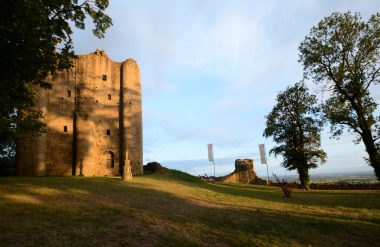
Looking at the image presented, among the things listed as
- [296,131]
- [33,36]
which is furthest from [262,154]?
[33,36]

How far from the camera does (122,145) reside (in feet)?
124

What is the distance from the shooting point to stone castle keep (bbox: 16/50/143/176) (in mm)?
33125

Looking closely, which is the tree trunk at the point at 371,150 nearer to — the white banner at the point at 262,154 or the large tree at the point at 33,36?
the white banner at the point at 262,154

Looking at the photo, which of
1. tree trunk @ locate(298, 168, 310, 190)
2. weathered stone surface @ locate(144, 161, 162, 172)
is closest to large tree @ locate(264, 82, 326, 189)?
tree trunk @ locate(298, 168, 310, 190)

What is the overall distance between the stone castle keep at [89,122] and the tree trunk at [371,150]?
855 inches

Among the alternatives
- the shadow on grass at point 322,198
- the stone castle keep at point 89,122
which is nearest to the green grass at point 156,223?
the shadow on grass at point 322,198

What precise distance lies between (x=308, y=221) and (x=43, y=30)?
41.6 ft

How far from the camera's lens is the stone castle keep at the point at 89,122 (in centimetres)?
3312

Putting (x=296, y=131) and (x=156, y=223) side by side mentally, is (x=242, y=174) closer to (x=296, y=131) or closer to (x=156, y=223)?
(x=296, y=131)

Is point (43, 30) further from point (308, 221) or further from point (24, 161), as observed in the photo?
point (24, 161)

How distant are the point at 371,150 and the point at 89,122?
93.5ft

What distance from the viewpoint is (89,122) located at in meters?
35.9

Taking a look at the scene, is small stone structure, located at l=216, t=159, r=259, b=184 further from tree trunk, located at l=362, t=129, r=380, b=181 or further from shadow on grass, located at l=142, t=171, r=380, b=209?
tree trunk, located at l=362, t=129, r=380, b=181

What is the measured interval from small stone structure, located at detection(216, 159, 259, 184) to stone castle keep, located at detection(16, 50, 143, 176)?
648 inches
